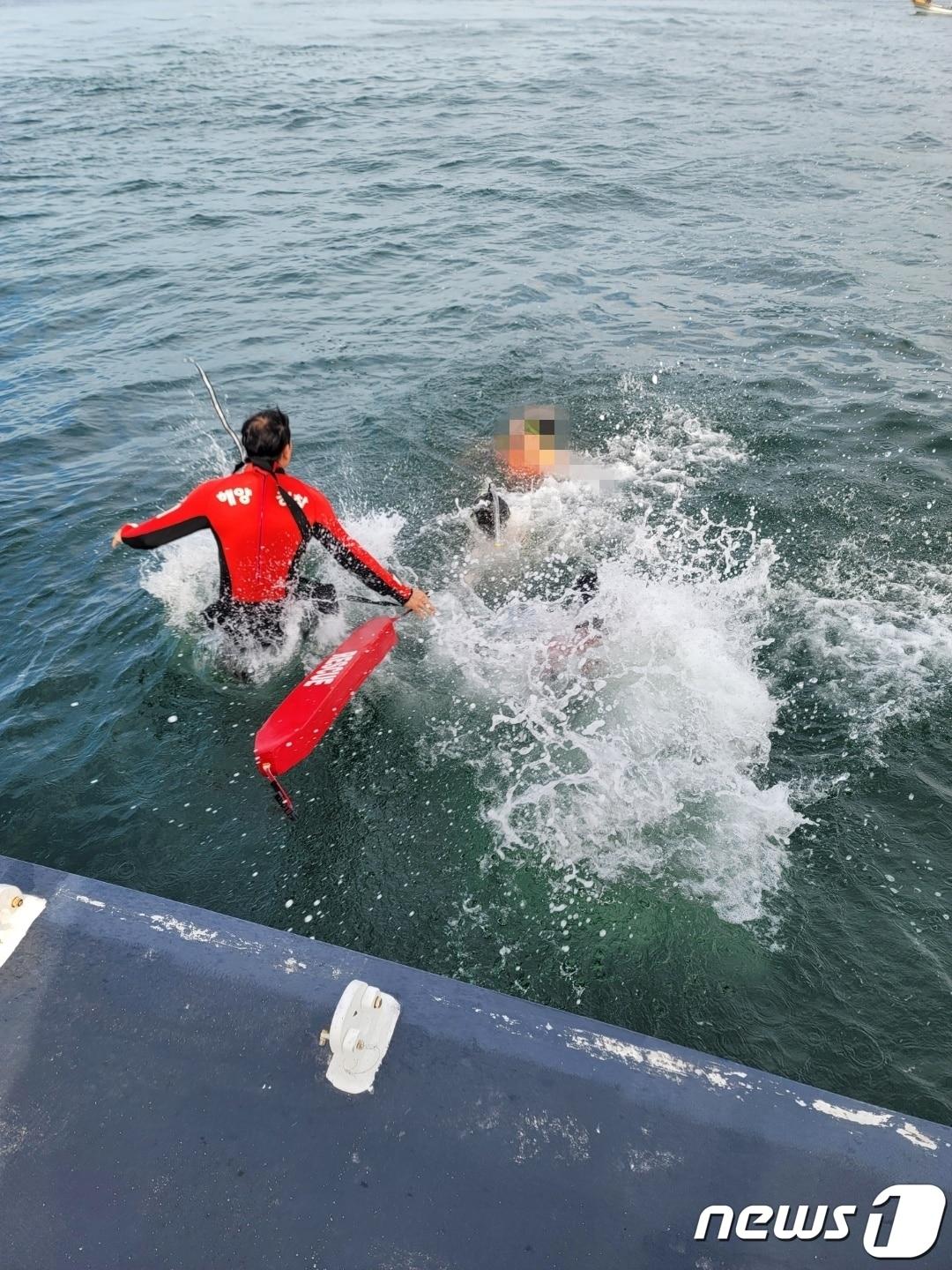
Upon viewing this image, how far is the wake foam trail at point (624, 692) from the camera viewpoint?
4297mm

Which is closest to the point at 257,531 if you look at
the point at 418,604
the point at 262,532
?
the point at 262,532

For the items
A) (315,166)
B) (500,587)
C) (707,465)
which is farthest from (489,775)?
(315,166)

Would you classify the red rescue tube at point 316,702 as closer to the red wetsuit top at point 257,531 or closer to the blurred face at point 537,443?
the red wetsuit top at point 257,531

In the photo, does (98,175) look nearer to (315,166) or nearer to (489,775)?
(315,166)

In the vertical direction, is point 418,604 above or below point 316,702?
above

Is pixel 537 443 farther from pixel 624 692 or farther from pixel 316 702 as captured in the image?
pixel 316 702

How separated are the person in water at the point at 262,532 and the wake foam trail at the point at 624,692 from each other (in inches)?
32.2

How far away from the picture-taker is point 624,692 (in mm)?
5168

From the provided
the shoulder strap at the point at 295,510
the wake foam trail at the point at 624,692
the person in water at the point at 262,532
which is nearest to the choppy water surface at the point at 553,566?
the wake foam trail at the point at 624,692

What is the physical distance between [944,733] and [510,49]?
2965cm

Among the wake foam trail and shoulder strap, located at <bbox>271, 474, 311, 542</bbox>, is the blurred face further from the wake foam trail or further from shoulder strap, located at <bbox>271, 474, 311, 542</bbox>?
shoulder strap, located at <bbox>271, 474, 311, 542</bbox>

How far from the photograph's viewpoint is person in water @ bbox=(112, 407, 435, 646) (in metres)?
4.52

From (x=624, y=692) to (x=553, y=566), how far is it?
1587 millimetres

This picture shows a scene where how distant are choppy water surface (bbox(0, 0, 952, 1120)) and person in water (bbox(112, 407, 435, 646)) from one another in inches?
20.0
